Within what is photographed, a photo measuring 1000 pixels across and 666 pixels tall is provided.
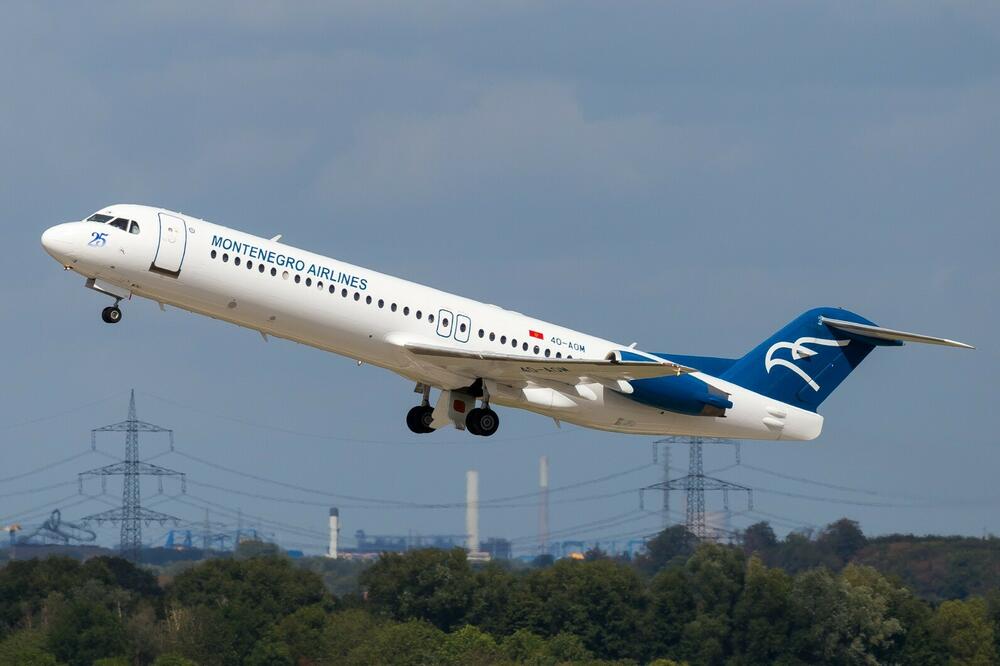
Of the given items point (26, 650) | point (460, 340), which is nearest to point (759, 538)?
point (26, 650)

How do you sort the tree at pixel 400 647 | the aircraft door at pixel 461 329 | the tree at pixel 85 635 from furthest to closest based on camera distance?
the tree at pixel 85 635, the tree at pixel 400 647, the aircraft door at pixel 461 329

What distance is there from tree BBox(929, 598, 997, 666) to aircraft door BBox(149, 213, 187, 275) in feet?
169

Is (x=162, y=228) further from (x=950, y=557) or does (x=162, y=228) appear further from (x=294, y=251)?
(x=950, y=557)

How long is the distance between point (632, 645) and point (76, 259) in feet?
170

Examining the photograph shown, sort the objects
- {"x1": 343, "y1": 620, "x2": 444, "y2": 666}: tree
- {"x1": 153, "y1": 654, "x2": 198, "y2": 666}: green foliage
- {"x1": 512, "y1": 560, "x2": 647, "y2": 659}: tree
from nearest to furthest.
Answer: {"x1": 153, "y1": 654, "x2": 198, "y2": 666}: green foliage
{"x1": 343, "y1": 620, "x2": 444, "y2": 666}: tree
{"x1": 512, "y1": 560, "x2": 647, "y2": 659}: tree

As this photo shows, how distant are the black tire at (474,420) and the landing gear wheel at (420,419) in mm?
1012

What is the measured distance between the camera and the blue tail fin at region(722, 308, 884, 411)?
42250 mm

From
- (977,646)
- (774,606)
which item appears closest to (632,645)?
(774,606)

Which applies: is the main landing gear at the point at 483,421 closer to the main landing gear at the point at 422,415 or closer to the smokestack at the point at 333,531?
the main landing gear at the point at 422,415

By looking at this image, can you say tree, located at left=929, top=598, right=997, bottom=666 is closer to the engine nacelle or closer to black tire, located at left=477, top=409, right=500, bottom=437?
the engine nacelle

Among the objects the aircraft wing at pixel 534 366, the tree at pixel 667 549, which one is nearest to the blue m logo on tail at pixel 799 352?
the aircraft wing at pixel 534 366

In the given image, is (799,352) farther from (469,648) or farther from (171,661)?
(171,661)

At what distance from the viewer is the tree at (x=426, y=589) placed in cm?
7944

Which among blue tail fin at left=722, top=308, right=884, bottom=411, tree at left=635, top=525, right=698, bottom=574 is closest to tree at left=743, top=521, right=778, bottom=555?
tree at left=635, top=525, right=698, bottom=574
